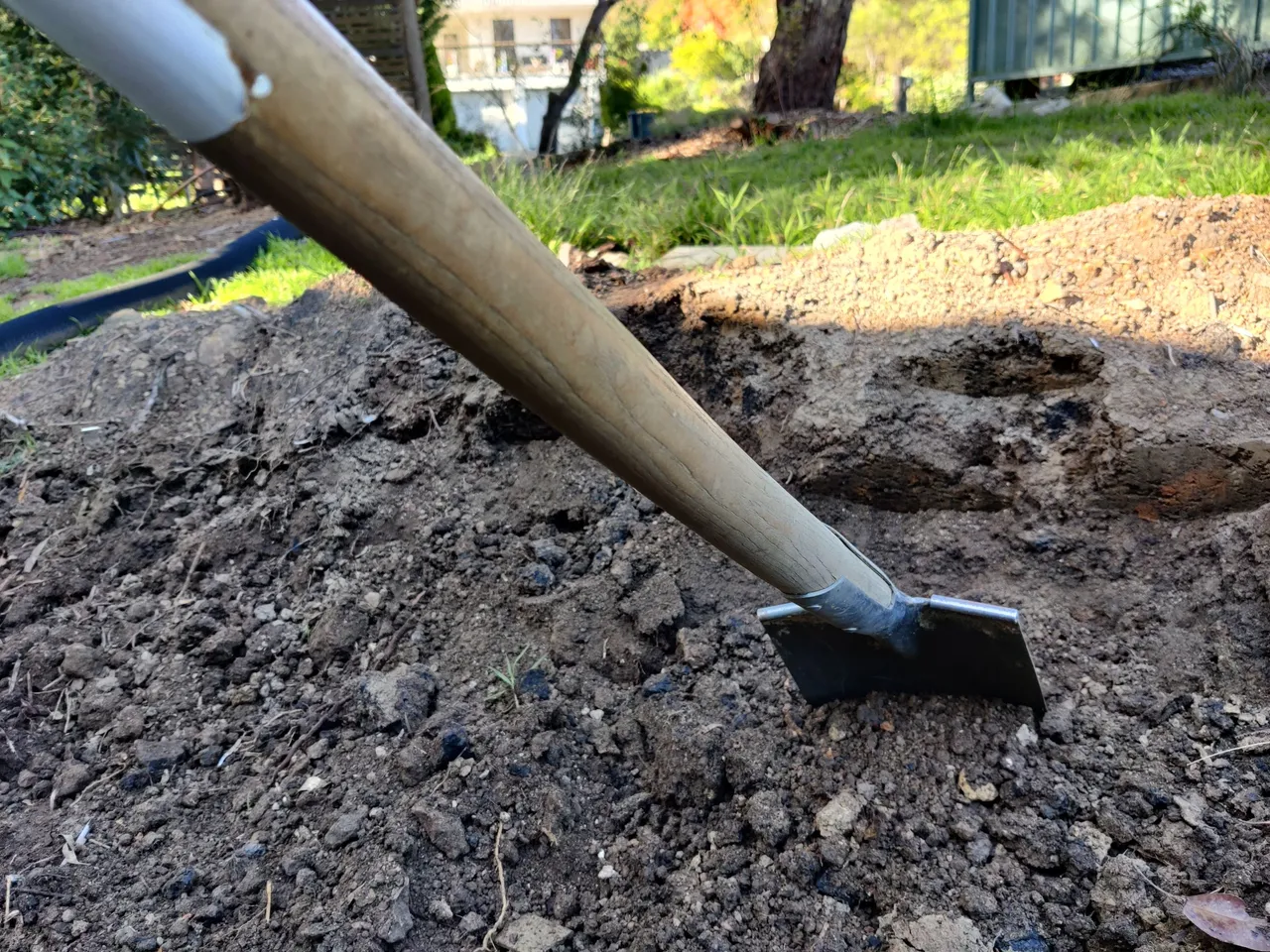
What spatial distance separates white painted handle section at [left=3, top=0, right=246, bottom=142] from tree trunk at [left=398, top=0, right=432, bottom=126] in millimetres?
8167

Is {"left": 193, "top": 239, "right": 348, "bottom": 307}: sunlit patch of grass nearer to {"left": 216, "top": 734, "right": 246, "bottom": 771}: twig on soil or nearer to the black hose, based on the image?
the black hose

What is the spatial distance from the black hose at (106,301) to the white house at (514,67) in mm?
5429

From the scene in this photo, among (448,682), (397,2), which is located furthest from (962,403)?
(397,2)

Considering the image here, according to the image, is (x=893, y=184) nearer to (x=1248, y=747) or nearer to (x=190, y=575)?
(x=1248, y=747)

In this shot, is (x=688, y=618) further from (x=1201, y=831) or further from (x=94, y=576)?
(x=94, y=576)

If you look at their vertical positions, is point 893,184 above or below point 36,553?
above

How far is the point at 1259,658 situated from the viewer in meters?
1.41

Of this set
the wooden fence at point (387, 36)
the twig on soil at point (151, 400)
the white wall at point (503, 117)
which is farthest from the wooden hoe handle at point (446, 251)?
the white wall at point (503, 117)

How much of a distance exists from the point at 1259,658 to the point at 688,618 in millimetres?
982

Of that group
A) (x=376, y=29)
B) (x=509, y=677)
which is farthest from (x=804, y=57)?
(x=509, y=677)

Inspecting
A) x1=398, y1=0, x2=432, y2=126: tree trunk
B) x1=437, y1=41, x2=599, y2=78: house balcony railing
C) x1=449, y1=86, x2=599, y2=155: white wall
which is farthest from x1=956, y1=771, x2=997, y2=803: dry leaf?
x1=449, y1=86, x2=599, y2=155: white wall

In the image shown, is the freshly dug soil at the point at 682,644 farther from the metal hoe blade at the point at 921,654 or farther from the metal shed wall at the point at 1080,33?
the metal shed wall at the point at 1080,33

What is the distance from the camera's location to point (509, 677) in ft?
5.59

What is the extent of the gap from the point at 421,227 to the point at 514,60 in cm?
1284
